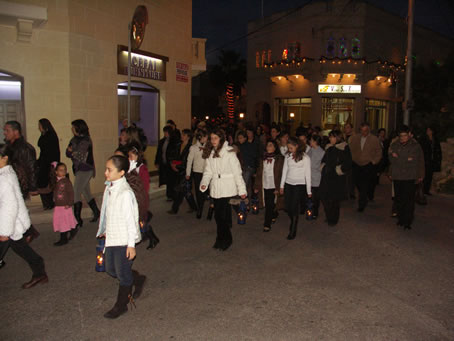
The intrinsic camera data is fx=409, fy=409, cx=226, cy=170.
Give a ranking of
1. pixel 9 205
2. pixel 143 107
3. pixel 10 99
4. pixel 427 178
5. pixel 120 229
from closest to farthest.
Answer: pixel 120 229 < pixel 9 205 < pixel 10 99 < pixel 427 178 < pixel 143 107

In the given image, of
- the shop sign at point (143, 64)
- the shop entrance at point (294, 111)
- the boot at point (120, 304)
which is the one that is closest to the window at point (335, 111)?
the shop entrance at point (294, 111)

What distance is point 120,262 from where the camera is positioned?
164 inches

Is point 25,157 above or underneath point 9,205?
above

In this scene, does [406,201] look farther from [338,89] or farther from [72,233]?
[338,89]

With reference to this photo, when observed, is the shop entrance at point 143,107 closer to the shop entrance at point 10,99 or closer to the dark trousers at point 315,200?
the shop entrance at point 10,99

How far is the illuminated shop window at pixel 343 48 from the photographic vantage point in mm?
26719

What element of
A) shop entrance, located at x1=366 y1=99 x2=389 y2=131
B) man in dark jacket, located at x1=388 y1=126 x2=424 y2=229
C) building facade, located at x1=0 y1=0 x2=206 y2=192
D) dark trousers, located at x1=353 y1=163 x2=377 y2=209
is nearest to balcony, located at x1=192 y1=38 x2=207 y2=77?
building facade, located at x1=0 y1=0 x2=206 y2=192

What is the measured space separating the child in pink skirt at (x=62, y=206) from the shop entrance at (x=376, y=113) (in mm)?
25418

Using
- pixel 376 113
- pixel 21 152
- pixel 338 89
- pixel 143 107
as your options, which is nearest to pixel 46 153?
pixel 21 152

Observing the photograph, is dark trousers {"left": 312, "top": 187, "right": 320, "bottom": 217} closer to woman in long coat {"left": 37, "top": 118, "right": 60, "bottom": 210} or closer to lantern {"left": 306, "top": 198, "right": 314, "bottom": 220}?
lantern {"left": 306, "top": 198, "right": 314, "bottom": 220}

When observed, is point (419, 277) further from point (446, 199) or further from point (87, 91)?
point (87, 91)

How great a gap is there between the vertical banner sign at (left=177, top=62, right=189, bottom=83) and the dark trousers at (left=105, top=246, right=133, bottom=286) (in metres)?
11.1

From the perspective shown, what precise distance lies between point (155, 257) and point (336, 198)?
12.3ft

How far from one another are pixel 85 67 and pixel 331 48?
2009cm
